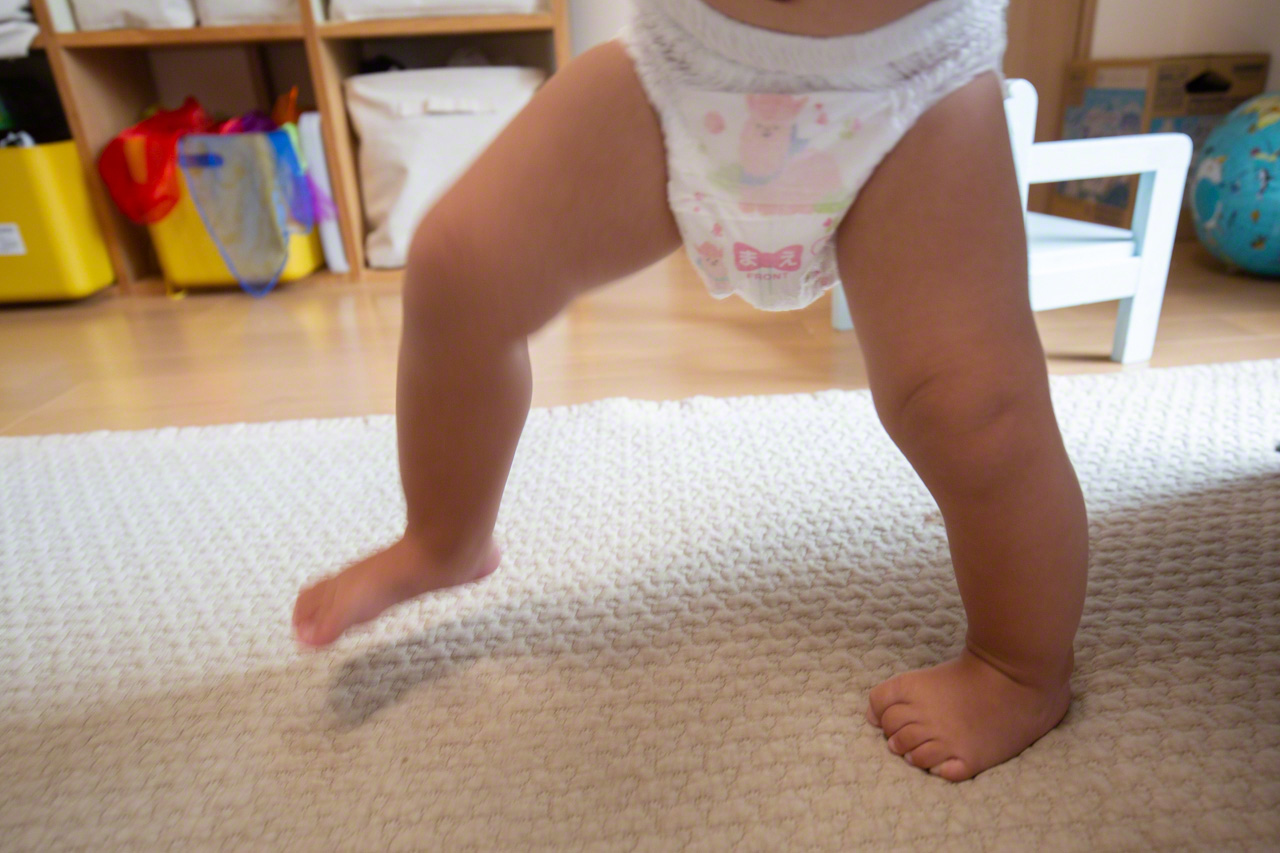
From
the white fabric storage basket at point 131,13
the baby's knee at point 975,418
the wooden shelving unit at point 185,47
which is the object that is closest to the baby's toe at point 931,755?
the baby's knee at point 975,418

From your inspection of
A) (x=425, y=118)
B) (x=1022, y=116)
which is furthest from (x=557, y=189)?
(x=425, y=118)

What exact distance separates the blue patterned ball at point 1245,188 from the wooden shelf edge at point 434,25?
1104mm

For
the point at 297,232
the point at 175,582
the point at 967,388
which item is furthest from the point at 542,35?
the point at 967,388

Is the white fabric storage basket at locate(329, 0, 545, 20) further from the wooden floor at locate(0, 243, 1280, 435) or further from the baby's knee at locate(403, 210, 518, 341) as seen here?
the baby's knee at locate(403, 210, 518, 341)

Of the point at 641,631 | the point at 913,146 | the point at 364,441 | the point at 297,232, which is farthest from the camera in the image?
the point at 297,232

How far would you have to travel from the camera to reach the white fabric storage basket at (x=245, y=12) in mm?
1430

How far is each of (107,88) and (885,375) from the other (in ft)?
5.45

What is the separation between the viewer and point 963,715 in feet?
1.40

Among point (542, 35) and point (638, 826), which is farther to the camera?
point (542, 35)

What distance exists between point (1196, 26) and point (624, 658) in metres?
1.64

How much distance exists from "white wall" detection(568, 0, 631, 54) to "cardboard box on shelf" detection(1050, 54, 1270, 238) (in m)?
0.90

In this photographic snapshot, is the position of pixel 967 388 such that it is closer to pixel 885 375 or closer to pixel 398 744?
pixel 885 375

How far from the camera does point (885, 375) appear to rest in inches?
16.5

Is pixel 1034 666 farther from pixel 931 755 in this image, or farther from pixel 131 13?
pixel 131 13
